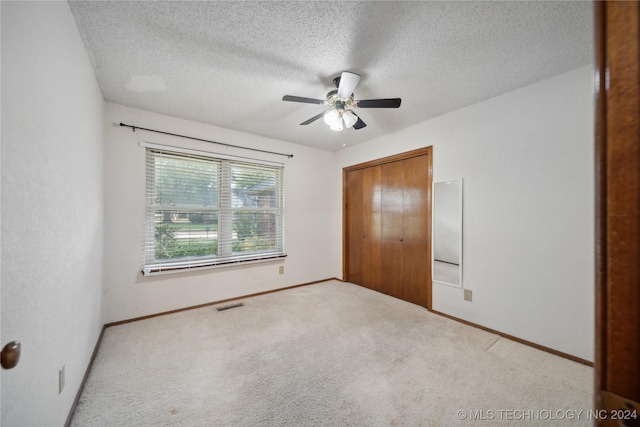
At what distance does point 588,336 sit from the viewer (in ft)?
6.55

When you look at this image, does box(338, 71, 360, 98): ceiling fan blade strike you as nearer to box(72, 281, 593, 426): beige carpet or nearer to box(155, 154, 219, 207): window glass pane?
box(155, 154, 219, 207): window glass pane

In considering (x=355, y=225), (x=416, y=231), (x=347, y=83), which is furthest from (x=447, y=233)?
(x=347, y=83)

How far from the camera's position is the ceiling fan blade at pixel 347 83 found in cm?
189

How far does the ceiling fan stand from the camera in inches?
79.7

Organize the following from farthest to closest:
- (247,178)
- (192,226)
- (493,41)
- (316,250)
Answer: (316,250), (247,178), (192,226), (493,41)

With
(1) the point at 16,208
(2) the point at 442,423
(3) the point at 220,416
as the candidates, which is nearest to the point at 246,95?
(1) the point at 16,208

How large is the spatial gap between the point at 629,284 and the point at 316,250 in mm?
4103

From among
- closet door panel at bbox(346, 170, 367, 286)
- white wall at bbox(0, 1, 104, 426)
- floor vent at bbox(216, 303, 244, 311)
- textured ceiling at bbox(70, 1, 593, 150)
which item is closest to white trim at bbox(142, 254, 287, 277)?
floor vent at bbox(216, 303, 244, 311)

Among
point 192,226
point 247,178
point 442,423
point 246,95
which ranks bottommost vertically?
point 442,423

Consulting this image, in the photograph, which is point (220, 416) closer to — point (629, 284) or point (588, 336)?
point (629, 284)

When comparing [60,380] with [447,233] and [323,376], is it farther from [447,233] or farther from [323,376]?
[447,233]

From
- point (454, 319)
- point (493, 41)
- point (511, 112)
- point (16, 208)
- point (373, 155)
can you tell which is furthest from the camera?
point (373, 155)

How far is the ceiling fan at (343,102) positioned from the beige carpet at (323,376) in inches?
84.0

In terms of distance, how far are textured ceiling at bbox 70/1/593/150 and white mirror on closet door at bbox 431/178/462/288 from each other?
97 cm
